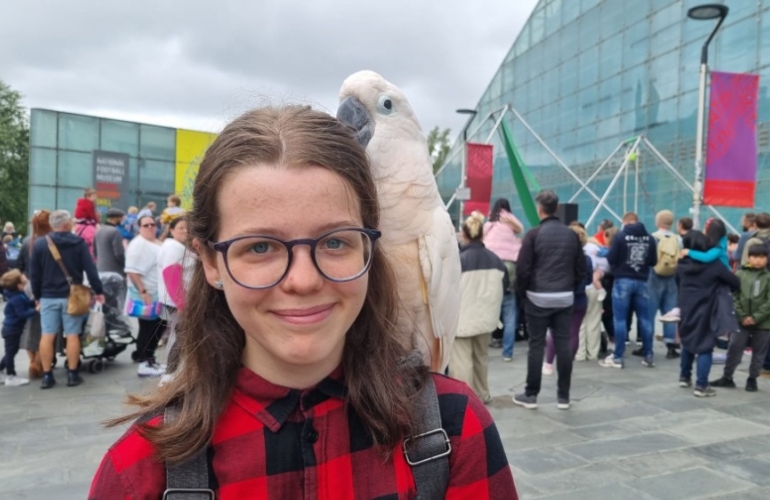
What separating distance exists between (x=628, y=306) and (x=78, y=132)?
17.6 meters

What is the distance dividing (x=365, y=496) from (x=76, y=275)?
5341 mm

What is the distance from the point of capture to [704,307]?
5.51m

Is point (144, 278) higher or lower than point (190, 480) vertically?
lower

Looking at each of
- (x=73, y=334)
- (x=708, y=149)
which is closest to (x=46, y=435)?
(x=73, y=334)

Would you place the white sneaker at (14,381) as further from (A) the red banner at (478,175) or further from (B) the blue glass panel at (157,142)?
(B) the blue glass panel at (157,142)

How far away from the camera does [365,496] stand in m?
1.05

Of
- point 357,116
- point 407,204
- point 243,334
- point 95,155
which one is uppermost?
point 95,155

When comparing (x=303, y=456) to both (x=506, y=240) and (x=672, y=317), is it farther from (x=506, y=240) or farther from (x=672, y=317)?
(x=672, y=317)

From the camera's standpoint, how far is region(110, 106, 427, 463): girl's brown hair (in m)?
1.05

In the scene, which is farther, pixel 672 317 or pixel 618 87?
pixel 618 87

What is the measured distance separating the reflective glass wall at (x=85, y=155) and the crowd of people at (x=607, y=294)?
45.7 feet

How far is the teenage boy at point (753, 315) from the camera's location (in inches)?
222

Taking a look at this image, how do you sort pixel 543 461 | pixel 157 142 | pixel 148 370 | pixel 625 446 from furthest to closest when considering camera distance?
1. pixel 157 142
2. pixel 148 370
3. pixel 625 446
4. pixel 543 461

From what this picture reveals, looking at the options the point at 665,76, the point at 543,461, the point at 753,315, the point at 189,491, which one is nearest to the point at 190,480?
the point at 189,491
